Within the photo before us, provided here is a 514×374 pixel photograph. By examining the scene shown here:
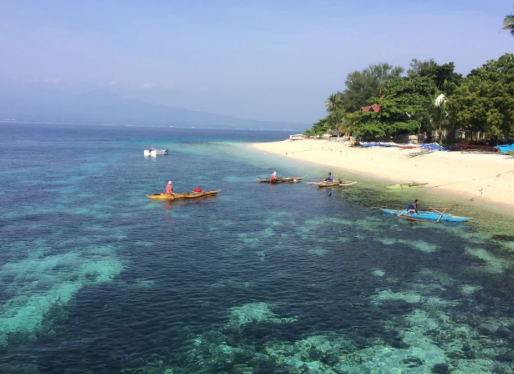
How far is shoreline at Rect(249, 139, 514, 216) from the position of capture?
138ft

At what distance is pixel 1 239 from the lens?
87.6ft

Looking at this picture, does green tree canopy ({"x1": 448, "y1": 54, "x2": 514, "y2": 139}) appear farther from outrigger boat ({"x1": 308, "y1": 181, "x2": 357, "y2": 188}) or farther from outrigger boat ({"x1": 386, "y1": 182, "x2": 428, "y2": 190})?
outrigger boat ({"x1": 308, "y1": 181, "x2": 357, "y2": 188})

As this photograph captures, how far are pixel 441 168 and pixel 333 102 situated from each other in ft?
252

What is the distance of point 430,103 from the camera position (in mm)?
78875

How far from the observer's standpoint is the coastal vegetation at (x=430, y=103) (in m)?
57.6

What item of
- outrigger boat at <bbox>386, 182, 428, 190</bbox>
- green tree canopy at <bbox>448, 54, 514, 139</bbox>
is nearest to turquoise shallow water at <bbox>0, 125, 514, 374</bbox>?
outrigger boat at <bbox>386, 182, 428, 190</bbox>

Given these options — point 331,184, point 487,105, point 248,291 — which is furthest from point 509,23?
point 248,291

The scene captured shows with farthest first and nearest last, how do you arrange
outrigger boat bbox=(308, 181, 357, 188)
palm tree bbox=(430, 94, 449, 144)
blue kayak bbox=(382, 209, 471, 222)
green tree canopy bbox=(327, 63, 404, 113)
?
1. green tree canopy bbox=(327, 63, 404, 113)
2. palm tree bbox=(430, 94, 449, 144)
3. outrigger boat bbox=(308, 181, 357, 188)
4. blue kayak bbox=(382, 209, 471, 222)

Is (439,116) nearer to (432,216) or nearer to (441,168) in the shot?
(441,168)

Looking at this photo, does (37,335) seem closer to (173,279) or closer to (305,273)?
(173,279)

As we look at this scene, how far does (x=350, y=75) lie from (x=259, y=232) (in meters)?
105

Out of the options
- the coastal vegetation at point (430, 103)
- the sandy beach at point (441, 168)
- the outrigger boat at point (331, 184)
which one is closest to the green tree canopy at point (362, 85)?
the coastal vegetation at point (430, 103)

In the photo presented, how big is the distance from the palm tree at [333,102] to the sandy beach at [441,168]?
4748cm

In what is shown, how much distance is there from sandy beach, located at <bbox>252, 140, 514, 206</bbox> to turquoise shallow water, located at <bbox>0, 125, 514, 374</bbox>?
10203 mm
